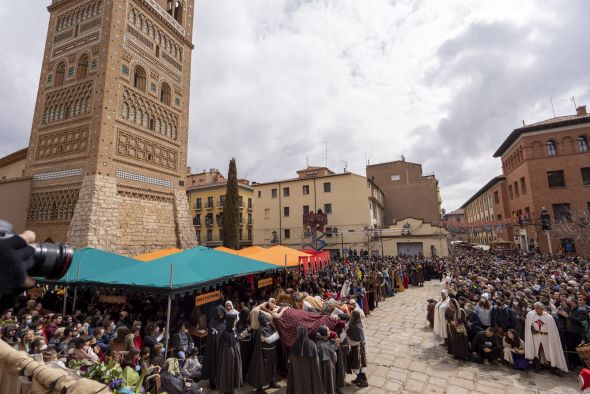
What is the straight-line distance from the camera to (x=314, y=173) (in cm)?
3759

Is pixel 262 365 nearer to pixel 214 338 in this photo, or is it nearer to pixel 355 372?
pixel 214 338

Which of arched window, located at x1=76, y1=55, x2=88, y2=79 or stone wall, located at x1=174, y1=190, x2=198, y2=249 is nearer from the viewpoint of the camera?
arched window, located at x1=76, y1=55, x2=88, y2=79

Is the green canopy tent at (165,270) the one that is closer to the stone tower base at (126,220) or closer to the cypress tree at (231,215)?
the stone tower base at (126,220)

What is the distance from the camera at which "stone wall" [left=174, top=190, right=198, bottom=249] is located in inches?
780

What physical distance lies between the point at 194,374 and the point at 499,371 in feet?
23.5

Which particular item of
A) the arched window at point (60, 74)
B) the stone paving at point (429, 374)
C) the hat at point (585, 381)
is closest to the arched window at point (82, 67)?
the arched window at point (60, 74)

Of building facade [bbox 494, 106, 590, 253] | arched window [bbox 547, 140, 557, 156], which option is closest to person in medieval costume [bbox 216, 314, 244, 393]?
building facade [bbox 494, 106, 590, 253]

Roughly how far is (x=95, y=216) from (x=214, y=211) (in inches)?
848

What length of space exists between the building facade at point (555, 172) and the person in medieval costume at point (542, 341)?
20.3m

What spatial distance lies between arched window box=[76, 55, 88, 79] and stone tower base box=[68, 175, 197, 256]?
25.3 ft

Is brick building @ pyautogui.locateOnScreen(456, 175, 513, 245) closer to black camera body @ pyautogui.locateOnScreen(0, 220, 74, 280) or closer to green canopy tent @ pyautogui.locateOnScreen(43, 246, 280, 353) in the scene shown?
green canopy tent @ pyautogui.locateOnScreen(43, 246, 280, 353)

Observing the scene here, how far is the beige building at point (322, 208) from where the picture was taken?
1207 inches

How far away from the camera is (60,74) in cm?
1947

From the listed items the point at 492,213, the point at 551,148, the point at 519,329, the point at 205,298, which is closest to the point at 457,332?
the point at 519,329
